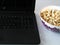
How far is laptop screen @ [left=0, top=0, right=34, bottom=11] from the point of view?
78 cm

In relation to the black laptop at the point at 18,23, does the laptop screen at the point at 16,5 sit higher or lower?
higher

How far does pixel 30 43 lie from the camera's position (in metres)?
0.64

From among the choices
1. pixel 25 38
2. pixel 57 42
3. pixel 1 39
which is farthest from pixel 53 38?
pixel 1 39

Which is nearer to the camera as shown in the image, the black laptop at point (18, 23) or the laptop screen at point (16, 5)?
the black laptop at point (18, 23)

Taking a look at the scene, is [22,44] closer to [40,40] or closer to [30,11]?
[40,40]

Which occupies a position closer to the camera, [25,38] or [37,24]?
[25,38]

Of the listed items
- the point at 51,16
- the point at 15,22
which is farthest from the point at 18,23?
the point at 51,16

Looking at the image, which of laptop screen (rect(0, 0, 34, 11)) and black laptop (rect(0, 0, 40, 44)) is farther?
laptop screen (rect(0, 0, 34, 11))

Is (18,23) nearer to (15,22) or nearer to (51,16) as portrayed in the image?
(15,22)

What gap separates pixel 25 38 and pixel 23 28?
0.07 metres

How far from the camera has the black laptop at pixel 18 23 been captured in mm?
657

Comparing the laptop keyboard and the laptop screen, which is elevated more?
the laptop screen

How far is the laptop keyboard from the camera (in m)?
0.73

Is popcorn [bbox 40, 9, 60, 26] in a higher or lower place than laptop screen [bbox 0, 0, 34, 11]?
lower
